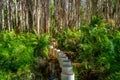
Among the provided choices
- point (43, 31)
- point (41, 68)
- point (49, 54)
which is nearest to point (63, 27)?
point (43, 31)

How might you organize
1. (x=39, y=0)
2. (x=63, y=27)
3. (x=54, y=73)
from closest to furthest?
(x=54, y=73) < (x=39, y=0) < (x=63, y=27)

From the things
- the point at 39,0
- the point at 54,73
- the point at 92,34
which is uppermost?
the point at 39,0

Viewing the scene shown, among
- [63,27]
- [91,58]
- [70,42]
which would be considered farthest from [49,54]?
[63,27]

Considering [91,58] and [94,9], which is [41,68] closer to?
[91,58]

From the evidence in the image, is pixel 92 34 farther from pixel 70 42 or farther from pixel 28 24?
pixel 28 24

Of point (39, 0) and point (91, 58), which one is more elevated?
point (39, 0)

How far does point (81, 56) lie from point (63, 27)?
12392 mm

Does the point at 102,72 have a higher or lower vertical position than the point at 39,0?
lower

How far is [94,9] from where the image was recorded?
1032 inches

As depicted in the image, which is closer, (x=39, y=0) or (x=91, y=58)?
(x=91, y=58)

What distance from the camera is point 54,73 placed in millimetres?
11805

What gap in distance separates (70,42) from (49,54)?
6.54 ft

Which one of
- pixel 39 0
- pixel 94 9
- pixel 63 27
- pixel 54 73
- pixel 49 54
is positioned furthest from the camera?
pixel 94 9

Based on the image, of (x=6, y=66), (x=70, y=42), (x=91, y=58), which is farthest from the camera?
(x=70, y=42)
